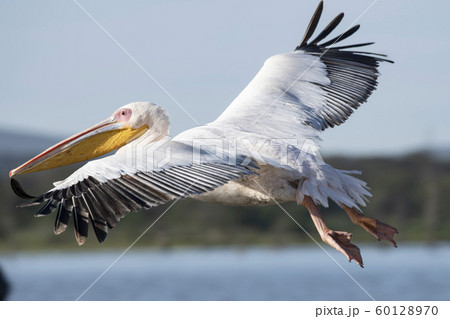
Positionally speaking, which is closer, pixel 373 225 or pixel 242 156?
pixel 242 156

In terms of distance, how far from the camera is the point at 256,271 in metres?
51.4

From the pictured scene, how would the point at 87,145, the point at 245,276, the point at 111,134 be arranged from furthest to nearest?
the point at 245,276, the point at 111,134, the point at 87,145

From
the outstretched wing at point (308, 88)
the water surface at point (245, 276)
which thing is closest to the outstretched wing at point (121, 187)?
the outstretched wing at point (308, 88)

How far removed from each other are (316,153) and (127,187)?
172cm

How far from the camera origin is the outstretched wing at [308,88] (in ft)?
22.1

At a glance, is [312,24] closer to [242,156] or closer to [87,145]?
[242,156]

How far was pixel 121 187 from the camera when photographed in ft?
17.3

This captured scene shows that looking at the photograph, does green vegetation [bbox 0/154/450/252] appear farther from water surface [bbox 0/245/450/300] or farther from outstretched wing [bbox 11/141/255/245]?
outstretched wing [bbox 11/141/255/245]

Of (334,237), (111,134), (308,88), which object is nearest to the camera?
(334,237)

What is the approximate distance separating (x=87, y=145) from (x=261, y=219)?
148 feet

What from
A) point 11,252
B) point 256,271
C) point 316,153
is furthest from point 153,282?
point 316,153

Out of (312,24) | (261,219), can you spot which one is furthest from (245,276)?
(312,24)

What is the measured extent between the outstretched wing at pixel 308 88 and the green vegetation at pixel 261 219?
33.1 meters

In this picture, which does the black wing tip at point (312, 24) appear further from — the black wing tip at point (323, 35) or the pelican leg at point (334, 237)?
the pelican leg at point (334, 237)
